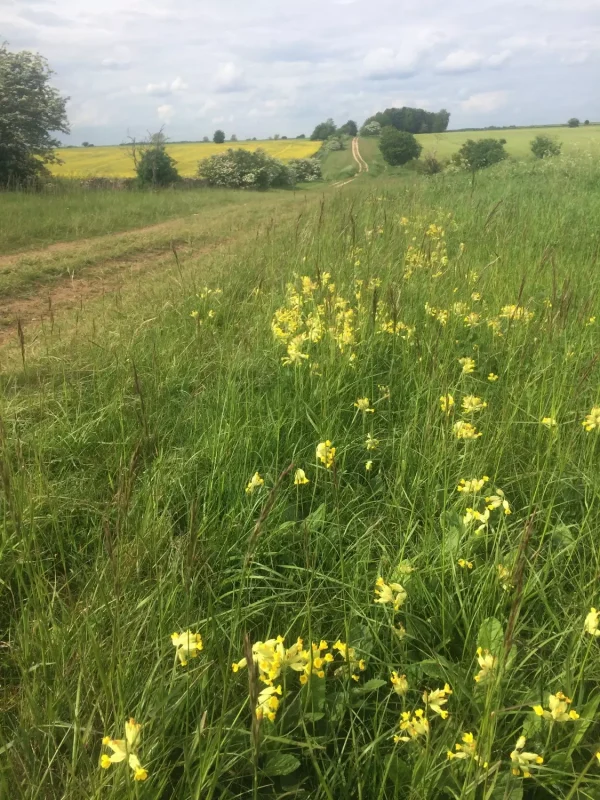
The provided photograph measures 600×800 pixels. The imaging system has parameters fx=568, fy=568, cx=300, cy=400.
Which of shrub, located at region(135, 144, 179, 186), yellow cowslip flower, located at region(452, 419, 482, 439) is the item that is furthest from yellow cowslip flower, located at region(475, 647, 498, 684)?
shrub, located at region(135, 144, 179, 186)

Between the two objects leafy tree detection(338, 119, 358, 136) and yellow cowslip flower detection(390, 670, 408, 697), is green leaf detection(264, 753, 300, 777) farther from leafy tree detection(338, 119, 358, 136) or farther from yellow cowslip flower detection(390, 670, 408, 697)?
leafy tree detection(338, 119, 358, 136)

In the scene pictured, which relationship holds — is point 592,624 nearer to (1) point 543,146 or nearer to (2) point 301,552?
(2) point 301,552


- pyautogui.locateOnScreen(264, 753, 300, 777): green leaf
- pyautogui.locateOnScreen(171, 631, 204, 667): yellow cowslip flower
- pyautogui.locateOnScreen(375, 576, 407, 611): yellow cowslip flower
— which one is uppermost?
pyautogui.locateOnScreen(171, 631, 204, 667): yellow cowslip flower

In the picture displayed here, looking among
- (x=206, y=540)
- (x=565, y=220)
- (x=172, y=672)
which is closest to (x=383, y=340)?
(x=206, y=540)

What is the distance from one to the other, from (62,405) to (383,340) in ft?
5.50

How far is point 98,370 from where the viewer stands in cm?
295

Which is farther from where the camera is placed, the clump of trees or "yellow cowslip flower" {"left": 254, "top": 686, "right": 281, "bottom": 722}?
the clump of trees

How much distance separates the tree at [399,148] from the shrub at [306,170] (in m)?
4.14

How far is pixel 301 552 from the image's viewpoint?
73.1 inches

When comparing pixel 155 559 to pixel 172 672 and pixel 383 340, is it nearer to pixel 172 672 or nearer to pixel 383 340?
pixel 172 672

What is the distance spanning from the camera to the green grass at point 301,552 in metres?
1.18

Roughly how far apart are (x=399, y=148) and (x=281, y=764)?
35224mm

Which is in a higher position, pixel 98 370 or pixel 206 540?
pixel 98 370

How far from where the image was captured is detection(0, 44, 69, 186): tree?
57.2 feet
